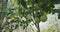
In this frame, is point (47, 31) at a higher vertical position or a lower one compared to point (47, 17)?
lower

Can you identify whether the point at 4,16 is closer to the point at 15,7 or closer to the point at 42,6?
the point at 15,7

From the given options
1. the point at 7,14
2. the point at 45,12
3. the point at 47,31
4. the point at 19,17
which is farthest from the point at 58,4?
the point at 7,14

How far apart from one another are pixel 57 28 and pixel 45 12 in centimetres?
16

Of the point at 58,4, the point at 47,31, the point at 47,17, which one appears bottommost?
the point at 47,31

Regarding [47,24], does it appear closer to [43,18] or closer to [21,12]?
[43,18]

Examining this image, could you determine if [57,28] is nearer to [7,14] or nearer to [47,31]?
[47,31]

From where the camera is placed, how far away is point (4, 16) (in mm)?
1283

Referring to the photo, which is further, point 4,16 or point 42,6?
point 4,16

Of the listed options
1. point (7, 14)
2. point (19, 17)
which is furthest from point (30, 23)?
point (7, 14)

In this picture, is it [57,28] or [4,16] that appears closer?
[57,28]

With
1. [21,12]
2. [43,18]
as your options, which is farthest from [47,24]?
[21,12]

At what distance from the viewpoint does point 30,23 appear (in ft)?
3.92

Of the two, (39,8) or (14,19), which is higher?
(39,8)

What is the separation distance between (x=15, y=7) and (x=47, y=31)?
353 mm
